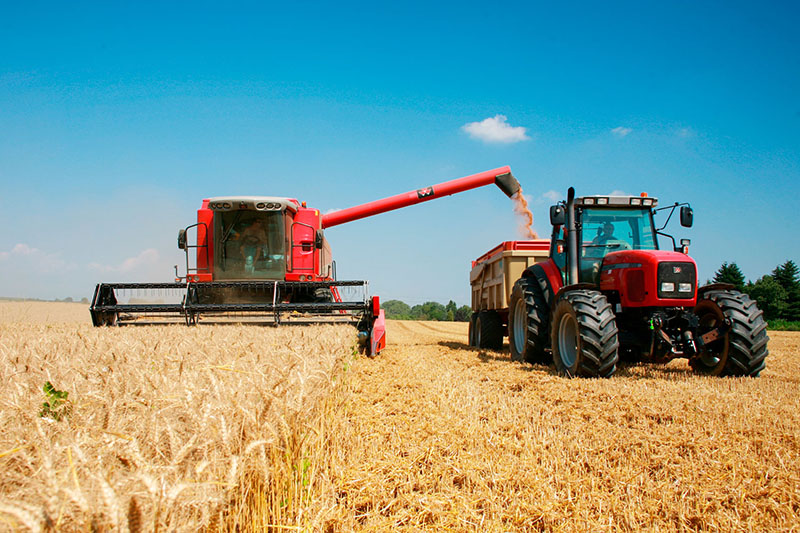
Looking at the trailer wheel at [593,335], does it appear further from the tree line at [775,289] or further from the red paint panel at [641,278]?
A: the tree line at [775,289]

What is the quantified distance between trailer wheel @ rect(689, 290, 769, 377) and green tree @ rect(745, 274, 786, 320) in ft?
130

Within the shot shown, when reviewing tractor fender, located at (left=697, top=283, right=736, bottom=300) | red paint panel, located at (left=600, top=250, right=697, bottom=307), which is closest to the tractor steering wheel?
red paint panel, located at (left=600, top=250, right=697, bottom=307)

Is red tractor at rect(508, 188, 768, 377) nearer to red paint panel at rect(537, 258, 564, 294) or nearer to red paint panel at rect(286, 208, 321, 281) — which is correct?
red paint panel at rect(537, 258, 564, 294)

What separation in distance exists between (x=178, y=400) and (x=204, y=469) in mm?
538

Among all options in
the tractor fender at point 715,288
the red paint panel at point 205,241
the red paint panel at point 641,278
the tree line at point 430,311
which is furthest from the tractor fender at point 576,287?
the tree line at point 430,311

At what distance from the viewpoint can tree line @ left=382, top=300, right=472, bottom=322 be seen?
47.0m

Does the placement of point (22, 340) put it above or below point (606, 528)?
above

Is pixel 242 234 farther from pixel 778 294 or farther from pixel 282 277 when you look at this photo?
pixel 778 294

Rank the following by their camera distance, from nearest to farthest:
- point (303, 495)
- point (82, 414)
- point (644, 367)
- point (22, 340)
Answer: point (82, 414) < point (303, 495) < point (22, 340) < point (644, 367)

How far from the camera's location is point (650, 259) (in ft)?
19.9

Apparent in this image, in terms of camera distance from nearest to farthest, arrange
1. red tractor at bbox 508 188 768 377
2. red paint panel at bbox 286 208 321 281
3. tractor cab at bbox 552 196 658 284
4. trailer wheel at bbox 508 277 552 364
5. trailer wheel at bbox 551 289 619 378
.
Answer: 1. trailer wheel at bbox 551 289 619 378
2. red tractor at bbox 508 188 768 377
3. tractor cab at bbox 552 196 658 284
4. trailer wheel at bbox 508 277 552 364
5. red paint panel at bbox 286 208 321 281

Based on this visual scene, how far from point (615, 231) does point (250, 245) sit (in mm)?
5756

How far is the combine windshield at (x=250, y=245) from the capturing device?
923 centimetres

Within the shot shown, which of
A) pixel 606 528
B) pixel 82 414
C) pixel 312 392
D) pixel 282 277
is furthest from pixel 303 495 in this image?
pixel 282 277
